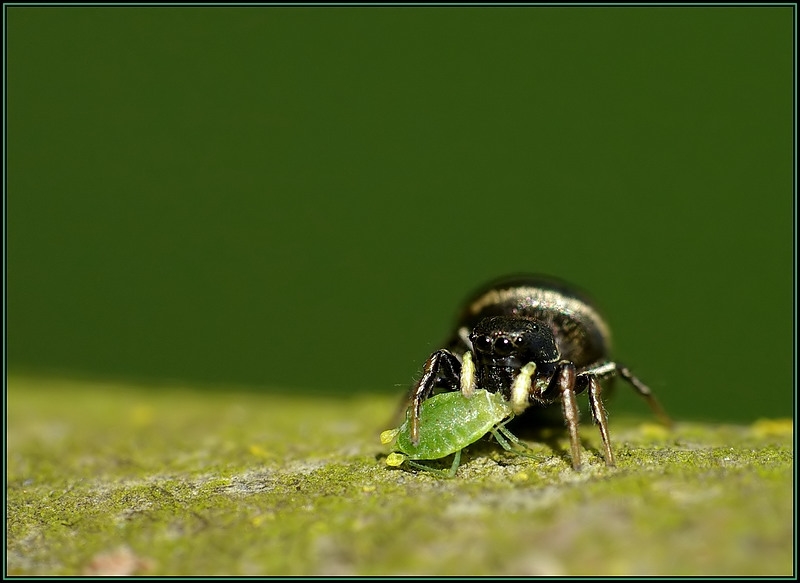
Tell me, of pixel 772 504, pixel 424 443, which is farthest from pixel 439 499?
pixel 772 504

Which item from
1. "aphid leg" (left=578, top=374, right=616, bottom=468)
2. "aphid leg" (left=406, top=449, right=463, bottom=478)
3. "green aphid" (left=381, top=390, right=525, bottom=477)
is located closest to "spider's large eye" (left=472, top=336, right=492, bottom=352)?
"green aphid" (left=381, top=390, right=525, bottom=477)

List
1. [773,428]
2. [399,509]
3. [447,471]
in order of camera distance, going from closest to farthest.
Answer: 1. [399,509]
2. [447,471]
3. [773,428]

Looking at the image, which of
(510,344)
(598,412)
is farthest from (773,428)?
(510,344)

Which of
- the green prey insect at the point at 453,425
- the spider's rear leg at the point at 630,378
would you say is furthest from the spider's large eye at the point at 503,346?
the spider's rear leg at the point at 630,378

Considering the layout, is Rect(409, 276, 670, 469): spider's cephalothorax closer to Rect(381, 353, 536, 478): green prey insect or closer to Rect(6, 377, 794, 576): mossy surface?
Rect(381, 353, 536, 478): green prey insect

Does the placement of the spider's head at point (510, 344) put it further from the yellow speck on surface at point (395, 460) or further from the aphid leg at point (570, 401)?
the yellow speck on surface at point (395, 460)

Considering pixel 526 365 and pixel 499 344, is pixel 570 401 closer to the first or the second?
pixel 526 365
